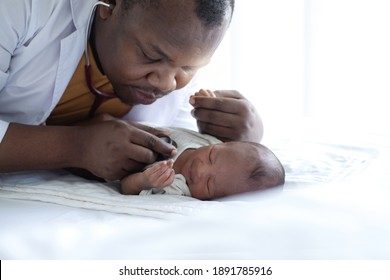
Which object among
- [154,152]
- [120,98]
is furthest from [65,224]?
[120,98]

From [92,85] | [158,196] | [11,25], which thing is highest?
[11,25]

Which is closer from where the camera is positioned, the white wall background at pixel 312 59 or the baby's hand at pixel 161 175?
the baby's hand at pixel 161 175

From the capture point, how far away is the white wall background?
78.2 inches

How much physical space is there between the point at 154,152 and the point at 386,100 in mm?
1172

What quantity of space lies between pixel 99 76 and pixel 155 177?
0.36 m

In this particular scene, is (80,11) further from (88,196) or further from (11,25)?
(88,196)

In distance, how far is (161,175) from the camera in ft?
3.27

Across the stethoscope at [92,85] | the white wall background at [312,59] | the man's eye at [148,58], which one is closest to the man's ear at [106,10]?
the stethoscope at [92,85]

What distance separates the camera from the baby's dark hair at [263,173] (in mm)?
1039

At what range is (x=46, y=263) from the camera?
75cm

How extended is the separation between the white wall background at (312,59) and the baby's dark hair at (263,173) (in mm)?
857

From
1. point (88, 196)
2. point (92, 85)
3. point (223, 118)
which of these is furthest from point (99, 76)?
point (88, 196)

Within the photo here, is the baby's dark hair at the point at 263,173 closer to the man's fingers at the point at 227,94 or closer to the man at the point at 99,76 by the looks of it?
the man at the point at 99,76

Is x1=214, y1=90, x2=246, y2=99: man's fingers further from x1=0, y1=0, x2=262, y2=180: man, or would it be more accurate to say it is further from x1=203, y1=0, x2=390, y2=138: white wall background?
x1=203, y1=0, x2=390, y2=138: white wall background
